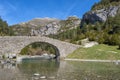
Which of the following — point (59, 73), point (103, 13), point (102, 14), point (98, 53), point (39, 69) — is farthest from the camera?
point (103, 13)

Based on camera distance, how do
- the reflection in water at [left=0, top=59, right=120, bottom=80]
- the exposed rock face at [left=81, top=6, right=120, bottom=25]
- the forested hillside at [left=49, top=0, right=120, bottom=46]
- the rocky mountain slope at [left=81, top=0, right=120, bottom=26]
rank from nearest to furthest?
the reflection in water at [left=0, top=59, right=120, bottom=80] → the forested hillside at [left=49, top=0, right=120, bottom=46] → the exposed rock face at [left=81, top=6, right=120, bottom=25] → the rocky mountain slope at [left=81, top=0, right=120, bottom=26]

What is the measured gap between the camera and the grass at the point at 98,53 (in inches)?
2325

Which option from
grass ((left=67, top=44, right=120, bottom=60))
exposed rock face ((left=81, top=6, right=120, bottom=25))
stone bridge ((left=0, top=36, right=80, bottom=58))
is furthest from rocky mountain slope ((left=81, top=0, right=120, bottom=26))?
stone bridge ((left=0, top=36, right=80, bottom=58))

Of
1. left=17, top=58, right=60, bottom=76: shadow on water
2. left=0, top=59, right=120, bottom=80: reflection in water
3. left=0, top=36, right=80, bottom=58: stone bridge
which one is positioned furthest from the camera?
left=0, top=36, right=80, bottom=58: stone bridge

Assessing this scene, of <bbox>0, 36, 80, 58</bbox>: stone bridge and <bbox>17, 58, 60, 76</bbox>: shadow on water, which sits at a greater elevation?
<bbox>0, 36, 80, 58</bbox>: stone bridge

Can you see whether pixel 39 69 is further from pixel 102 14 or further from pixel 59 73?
pixel 102 14

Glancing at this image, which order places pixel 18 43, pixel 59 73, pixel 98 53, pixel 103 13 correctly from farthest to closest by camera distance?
1. pixel 103 13
2. pixel 98 53
3. pixel 18 43
4. pixel 59 73

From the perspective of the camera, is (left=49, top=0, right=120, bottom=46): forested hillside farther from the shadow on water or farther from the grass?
the shadow on water

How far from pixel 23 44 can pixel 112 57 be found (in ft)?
63.4

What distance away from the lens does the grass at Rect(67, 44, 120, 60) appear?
194 ft

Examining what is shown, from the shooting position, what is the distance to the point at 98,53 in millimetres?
61625

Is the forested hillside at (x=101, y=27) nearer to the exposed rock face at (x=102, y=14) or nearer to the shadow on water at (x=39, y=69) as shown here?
the exposed rock face at (x=102, y=14)

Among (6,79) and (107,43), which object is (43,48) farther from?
(6,79)

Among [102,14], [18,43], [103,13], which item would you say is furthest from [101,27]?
[18,43]
